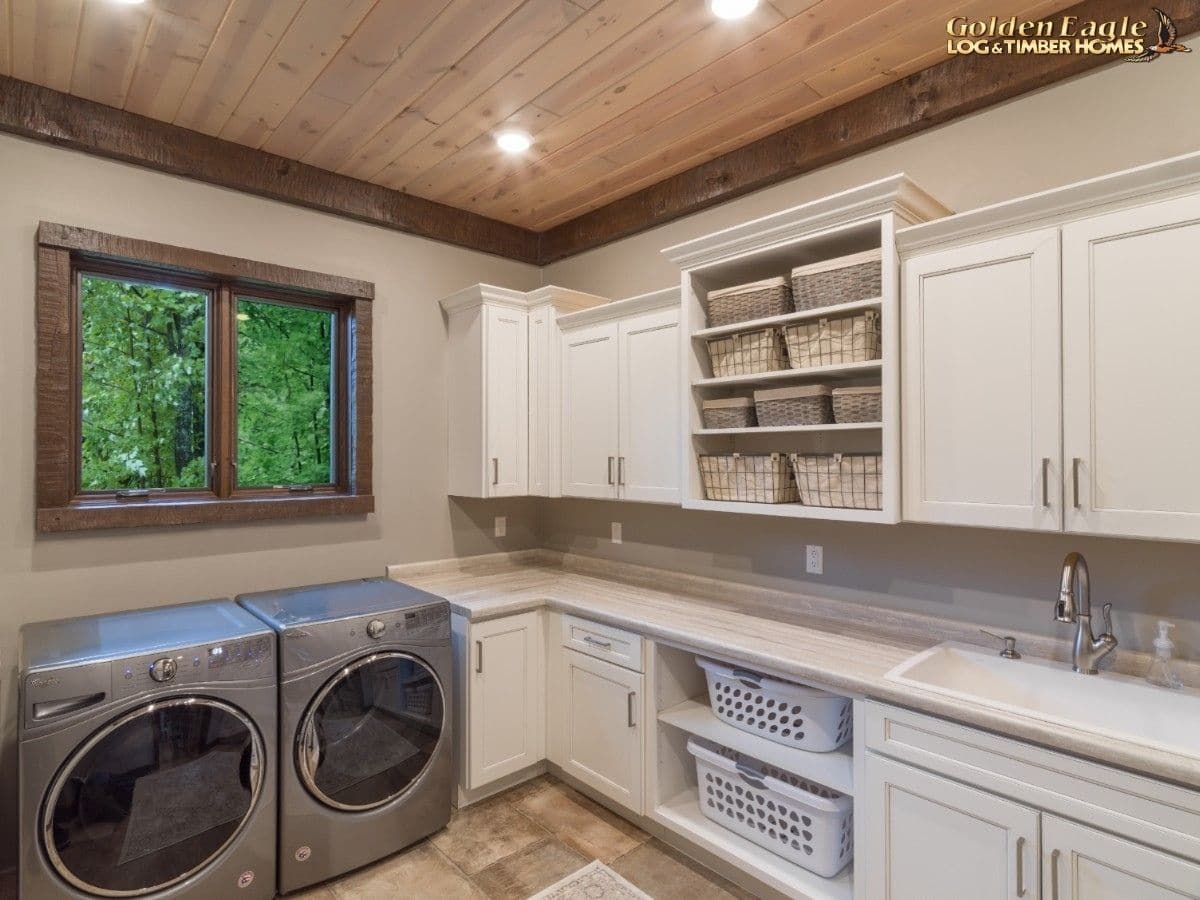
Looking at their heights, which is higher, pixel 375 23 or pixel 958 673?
pixel 375 23

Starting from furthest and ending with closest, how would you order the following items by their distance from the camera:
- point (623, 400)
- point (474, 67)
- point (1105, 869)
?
point (623, 400), point (474, 67), point (1105, 869)

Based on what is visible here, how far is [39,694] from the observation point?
5.82 ft

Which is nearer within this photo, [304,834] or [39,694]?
[39,694]

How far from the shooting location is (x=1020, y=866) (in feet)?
5.10

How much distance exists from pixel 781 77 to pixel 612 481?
170 cm

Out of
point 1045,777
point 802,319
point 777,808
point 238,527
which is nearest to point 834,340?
point 802,319

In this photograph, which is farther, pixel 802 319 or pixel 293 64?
pixel 802 319

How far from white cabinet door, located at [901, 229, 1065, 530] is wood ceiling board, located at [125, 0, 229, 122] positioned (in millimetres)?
2213

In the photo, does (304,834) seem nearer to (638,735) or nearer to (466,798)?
(466,798)

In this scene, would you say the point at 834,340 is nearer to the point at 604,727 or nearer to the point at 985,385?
the point at 985,385

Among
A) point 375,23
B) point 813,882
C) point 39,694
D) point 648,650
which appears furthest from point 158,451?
point 813,882

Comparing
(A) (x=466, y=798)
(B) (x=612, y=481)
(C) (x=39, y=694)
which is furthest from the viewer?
(B) (x=612, y=481)

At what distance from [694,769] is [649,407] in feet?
4.82

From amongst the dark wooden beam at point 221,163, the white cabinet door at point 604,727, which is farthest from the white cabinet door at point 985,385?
the dark wooden beam at point 221,163
